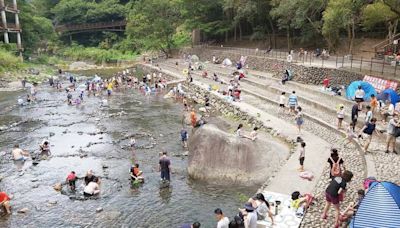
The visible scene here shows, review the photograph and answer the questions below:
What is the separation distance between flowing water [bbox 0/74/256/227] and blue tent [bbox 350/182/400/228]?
543cm

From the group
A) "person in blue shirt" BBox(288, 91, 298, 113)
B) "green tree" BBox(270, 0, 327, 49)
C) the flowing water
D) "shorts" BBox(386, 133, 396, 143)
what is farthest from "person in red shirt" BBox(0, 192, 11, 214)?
"green tree" BBox(270, 0, 327, 49)

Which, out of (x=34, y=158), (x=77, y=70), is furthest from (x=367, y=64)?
(x=77, y=70)

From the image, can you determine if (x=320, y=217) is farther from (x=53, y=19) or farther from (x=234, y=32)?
(x=53, y=19)

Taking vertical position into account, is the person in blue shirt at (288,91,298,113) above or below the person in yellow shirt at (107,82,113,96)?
above

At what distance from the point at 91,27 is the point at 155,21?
31.9 metres

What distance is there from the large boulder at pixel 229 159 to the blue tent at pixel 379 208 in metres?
6.36

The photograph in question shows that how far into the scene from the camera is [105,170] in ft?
61.5

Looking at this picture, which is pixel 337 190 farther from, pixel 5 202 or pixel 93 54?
pixel 93 54

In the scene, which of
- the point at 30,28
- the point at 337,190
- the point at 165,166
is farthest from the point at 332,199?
the point at 30,28

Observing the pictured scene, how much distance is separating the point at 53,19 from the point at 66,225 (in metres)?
84.3

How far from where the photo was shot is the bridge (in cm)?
8375

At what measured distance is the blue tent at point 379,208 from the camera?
894cm

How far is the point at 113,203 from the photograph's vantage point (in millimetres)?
15219

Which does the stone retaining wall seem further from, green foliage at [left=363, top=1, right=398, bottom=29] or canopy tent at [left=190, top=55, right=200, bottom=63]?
canopy tent at [left=190, top=55, right=200, bottom=63]
